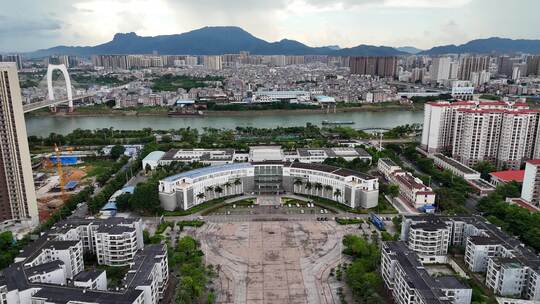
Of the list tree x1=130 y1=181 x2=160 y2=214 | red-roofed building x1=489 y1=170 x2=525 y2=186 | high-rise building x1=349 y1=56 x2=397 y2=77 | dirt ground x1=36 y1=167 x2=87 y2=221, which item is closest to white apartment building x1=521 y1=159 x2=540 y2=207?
red-roofed building x1=489 y1=170 x2=525 y2=186

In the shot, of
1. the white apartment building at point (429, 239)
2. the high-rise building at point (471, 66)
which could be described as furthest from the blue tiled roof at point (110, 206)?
the high-rise building at point (471, 66)

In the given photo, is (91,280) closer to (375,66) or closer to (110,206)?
(110,206)

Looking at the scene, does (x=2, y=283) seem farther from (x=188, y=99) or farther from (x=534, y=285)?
(x=188, y=99)

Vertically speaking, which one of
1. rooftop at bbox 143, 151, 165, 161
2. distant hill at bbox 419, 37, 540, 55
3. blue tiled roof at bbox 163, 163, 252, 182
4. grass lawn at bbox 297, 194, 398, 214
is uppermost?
distant hill at bbox 419, 37, 540, 55

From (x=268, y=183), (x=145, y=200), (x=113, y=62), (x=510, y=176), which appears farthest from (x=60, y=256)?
(x=113, y=62)

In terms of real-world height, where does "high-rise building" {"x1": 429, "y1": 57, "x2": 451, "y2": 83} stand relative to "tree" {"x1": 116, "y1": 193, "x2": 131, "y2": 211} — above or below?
above

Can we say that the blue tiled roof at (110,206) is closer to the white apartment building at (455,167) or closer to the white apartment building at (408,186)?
the white apartment building at (408,186)

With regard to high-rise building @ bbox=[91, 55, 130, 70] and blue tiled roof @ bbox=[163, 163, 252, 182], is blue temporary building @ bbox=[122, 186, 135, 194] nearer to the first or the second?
blue tiled roof @ bbox=[163, 163, 252, 182]
